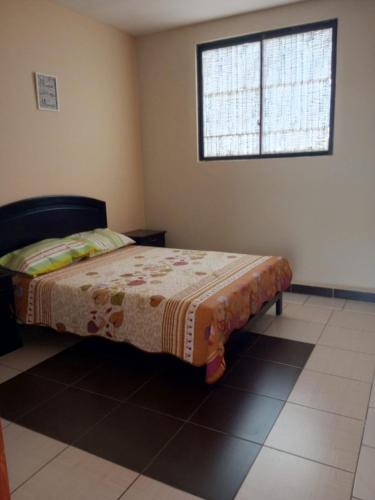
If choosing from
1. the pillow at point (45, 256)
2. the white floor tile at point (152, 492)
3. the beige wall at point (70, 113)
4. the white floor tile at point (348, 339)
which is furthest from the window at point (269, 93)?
the white floor tile at point (152, 492)

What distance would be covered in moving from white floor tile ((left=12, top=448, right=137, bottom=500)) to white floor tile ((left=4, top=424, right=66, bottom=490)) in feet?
0.15

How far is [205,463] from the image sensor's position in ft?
5.81

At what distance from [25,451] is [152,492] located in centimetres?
67

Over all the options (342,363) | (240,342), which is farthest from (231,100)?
(342,363)

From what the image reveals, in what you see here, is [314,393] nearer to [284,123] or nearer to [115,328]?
[115,328]

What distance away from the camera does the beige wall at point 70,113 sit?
3.21m

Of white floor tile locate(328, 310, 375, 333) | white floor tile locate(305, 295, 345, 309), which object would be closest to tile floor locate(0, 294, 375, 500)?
white floor tile locate(328, 310, 375, 333)

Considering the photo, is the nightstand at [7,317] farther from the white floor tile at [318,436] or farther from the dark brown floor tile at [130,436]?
the white floor tile at [318,436]

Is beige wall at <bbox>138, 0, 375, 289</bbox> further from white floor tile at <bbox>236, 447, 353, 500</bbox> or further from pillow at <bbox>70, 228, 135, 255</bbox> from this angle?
white floor tile at <bbox>236, 447, 353, 500</bbox>

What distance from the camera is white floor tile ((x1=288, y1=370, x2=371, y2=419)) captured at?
83.7 inches

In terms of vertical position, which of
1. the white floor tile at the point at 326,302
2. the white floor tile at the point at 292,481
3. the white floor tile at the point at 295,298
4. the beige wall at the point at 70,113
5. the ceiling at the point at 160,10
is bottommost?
the white floor tile at the point at 295,298

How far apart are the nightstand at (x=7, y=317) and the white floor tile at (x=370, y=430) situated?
7.69 ft

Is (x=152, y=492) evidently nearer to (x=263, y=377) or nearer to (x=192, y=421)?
(x=192, y=421)

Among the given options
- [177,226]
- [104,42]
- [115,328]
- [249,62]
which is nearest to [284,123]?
[249,62]
